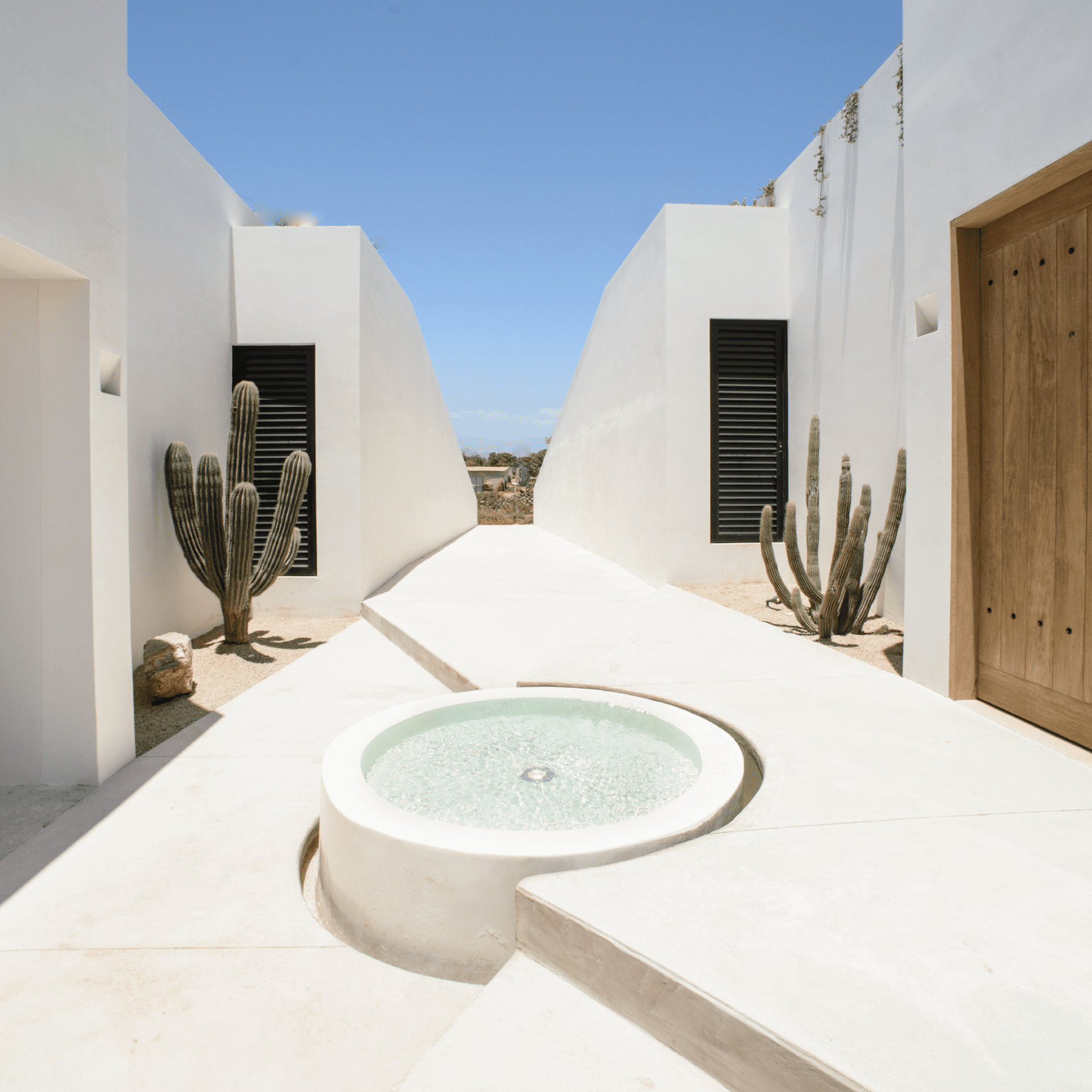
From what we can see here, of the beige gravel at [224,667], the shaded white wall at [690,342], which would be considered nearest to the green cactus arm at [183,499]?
the beige gravel at [224,667]

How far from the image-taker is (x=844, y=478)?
498 centimetres

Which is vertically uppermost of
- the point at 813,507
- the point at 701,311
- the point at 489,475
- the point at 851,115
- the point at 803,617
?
the point at 851,115

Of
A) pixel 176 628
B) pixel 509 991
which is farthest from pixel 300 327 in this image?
pixel 509 991

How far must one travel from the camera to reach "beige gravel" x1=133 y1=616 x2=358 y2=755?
4168mm

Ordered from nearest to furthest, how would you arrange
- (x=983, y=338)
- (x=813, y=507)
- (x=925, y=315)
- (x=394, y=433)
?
(x=983, y=338) < (x=925, y=315) < (x=813, y=507) < (x=394, y=433)

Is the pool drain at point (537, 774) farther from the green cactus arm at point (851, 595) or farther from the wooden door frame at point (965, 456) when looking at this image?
the green cactus arm at point (851, 595)

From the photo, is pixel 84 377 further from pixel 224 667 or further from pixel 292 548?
pixel 292 548

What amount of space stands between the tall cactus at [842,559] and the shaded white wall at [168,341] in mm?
4912

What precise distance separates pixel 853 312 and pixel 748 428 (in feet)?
5.28

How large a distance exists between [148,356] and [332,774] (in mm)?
4385

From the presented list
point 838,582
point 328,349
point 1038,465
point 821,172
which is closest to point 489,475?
point 328,349

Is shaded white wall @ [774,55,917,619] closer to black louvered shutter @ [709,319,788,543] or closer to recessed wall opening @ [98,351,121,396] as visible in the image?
black louvered shutter @ [709,319,788,543]

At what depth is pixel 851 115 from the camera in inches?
232

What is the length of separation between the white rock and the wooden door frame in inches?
183
